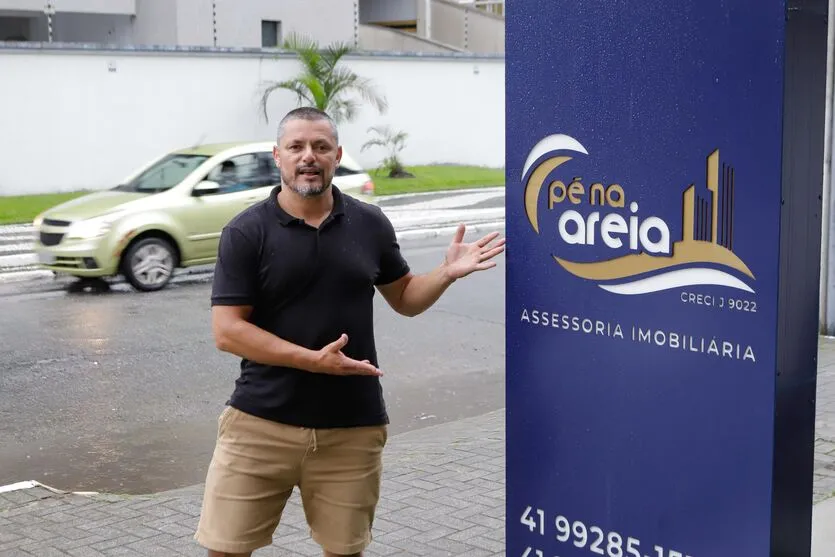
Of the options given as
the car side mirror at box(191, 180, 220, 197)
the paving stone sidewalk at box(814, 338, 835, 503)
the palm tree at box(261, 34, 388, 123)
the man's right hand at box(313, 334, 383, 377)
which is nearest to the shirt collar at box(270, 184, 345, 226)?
the man's right hand at box(313, 334, 383, 377)

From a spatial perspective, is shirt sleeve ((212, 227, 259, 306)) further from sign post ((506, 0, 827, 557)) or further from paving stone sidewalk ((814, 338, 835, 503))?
paving stone sidewalk ((814, 338, 835, 503))

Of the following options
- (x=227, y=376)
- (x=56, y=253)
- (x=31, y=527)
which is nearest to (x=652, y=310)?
(x=31, y=527)

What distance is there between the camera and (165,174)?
15.0 m

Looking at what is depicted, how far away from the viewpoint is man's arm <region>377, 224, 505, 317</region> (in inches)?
157

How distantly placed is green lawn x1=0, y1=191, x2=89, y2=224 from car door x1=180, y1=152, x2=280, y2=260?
799 centimetres

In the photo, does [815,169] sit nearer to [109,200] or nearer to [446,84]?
[109,200]

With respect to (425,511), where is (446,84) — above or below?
above

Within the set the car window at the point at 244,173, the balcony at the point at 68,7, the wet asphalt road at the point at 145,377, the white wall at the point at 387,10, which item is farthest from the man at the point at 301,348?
the white wall at the point at 387,10

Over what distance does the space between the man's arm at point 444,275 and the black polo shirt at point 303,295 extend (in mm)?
220

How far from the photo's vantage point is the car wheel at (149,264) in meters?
14.0

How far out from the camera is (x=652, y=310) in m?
3.42

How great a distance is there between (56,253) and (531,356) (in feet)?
36.9

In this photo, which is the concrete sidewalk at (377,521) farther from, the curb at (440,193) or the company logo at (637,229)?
the curb at (440,193)

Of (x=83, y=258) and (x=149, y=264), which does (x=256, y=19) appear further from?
(x=83, y=258)
